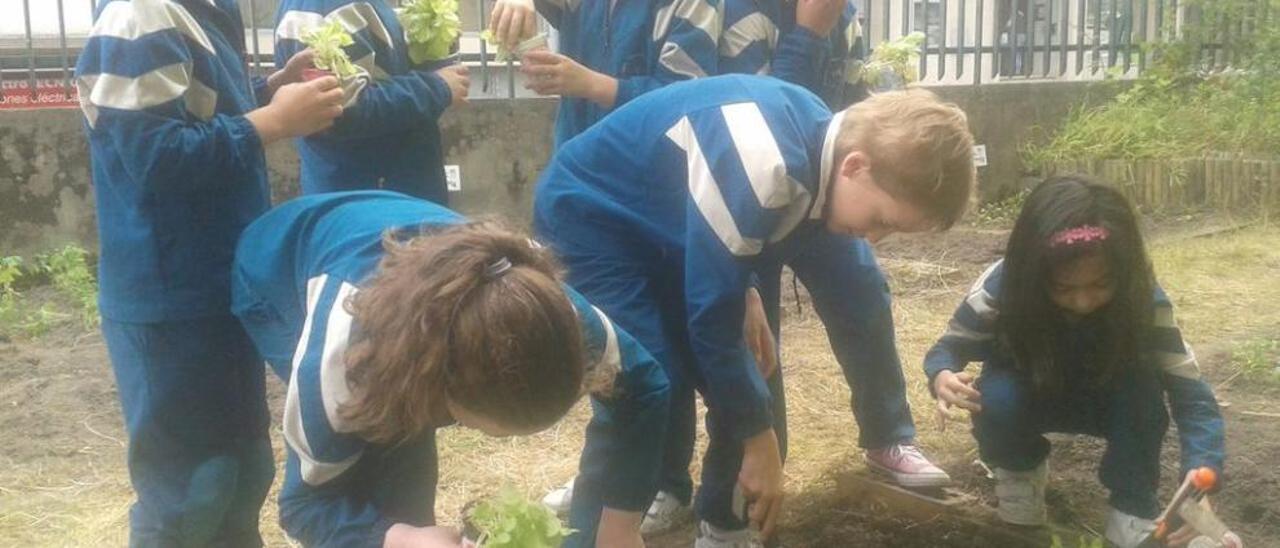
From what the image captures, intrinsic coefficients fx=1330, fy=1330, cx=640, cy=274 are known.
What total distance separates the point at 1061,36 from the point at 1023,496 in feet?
21.1

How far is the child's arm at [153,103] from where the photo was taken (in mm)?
2482

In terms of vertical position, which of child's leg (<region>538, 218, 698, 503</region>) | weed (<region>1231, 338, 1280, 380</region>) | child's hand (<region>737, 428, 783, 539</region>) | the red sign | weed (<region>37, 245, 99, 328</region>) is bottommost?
weed (<region>1231, 338, 1280, 380</region>)

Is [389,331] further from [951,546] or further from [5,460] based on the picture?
[5,460]

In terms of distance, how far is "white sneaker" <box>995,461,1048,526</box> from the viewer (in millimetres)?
3332

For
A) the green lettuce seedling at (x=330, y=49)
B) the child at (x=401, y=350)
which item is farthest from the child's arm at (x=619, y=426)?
the green lettuce seedling at (x=330, y=49)

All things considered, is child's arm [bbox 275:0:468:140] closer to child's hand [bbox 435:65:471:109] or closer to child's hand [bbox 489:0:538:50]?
child's hand [bbox 435:65:471:109]

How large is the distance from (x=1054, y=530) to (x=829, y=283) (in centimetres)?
87

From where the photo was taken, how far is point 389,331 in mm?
1862

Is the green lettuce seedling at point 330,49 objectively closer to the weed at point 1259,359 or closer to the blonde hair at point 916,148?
the blonde hair at point 916,148

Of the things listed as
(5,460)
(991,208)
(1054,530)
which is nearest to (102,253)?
(5,460)

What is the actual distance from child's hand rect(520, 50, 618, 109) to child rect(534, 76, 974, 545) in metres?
0.38

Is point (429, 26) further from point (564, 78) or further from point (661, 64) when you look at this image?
point (661, 64)

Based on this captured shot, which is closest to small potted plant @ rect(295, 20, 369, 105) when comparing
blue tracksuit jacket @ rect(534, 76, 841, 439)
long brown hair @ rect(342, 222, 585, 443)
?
blue tracksuit jacket @ rect(534, 76, 841, 439)

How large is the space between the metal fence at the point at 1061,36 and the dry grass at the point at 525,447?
11.0ft
